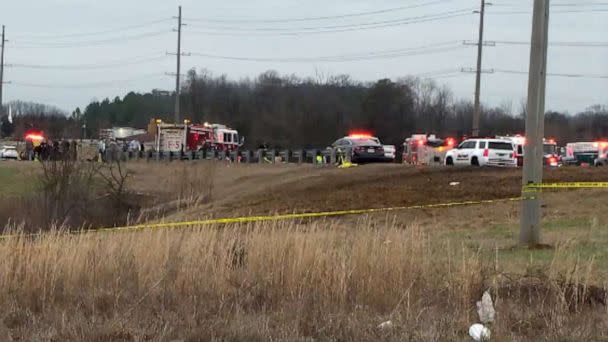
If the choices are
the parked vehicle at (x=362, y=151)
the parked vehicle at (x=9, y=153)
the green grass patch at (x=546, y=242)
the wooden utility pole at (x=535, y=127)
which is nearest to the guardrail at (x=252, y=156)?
the parked vehicle at (x=362, y=151)

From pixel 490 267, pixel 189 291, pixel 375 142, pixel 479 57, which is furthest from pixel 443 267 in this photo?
pixel 479 57

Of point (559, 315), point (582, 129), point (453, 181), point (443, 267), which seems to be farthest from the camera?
point (582, 129)

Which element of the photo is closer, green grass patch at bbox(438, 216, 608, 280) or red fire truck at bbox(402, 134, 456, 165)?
green grass patch at bbox(438, 216, 608, 280)

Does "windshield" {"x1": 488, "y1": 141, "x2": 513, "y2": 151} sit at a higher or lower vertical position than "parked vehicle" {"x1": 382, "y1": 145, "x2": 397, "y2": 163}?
higher

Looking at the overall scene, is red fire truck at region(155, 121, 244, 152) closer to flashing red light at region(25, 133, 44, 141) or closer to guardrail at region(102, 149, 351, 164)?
guardrail at region(102, 149, 351, 164)

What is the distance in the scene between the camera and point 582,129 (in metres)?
130

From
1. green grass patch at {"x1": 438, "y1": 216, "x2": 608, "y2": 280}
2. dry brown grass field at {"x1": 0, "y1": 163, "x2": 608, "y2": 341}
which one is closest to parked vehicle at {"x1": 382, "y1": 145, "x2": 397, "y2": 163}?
green grass patch at {"x1": 438, "y1": 216, "x2": 608, "y2": 280}

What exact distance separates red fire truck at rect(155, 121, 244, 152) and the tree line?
1365 inches

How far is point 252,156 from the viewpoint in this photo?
52.1 metres

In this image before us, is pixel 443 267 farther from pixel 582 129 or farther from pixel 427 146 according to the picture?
pixel 582 129

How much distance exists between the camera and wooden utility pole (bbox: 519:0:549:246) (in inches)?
480

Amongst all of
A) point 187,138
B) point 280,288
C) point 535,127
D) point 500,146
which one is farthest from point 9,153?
point 280,288

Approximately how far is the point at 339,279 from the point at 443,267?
50.0 inches

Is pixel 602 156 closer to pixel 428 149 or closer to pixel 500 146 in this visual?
pixel 428 149
